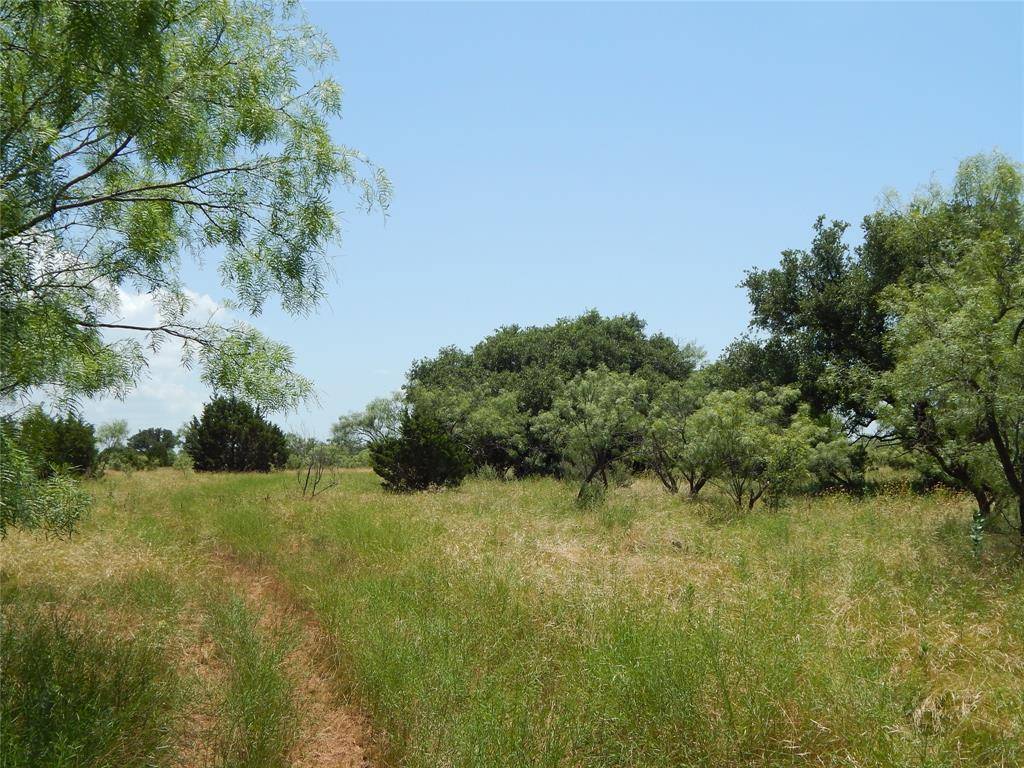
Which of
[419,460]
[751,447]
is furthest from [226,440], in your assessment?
[751,447]

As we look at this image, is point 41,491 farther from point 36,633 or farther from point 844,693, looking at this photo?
point 844,693

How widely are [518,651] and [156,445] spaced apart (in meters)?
33.9

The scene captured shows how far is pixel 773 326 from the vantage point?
20719 mm

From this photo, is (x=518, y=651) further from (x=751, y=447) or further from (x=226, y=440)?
(x=226, y=440)

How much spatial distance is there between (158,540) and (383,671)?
20.9 feet

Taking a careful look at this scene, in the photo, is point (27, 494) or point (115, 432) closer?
point (27, 494)

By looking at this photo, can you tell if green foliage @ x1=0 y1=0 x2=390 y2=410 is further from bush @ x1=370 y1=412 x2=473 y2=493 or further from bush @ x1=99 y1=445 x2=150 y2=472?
bush @ x1=99 y1=445 x2=150 y2=472

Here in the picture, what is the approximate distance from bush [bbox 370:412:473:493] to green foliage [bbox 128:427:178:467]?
1697 centimetres

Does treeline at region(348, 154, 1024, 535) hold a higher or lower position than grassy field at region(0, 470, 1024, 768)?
higher

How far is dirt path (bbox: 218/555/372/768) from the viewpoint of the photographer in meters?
4.39

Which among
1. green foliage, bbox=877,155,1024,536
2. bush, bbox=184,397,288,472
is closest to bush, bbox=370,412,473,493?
bush, bbox=184,397,288,472

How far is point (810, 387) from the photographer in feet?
62.5

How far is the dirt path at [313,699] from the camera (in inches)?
173

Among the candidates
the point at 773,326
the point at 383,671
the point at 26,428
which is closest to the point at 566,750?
the point at 383,671
